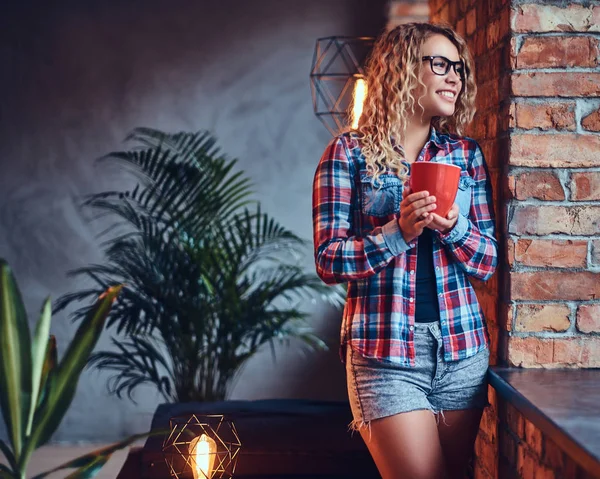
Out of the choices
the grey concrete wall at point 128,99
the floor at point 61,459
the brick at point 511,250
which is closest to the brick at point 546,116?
the brick at point 511,250

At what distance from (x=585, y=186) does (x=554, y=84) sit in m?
0.23

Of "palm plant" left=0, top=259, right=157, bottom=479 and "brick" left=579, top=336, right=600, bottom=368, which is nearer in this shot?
"palm plant" left=0, top=259, right=157, bottom=479

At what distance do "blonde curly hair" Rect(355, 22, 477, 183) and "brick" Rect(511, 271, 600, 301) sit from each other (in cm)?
39

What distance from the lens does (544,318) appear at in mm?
1707

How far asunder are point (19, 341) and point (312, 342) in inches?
83.0

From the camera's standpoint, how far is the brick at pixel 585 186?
1687mm

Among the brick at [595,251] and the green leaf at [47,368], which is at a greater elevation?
the brick at [595,251]

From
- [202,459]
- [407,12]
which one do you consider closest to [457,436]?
[202,459]

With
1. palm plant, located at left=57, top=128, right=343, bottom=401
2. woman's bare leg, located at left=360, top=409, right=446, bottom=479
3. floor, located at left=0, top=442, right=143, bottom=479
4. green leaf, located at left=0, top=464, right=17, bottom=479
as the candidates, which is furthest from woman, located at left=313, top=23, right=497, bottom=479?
floor, located at left=0, top=442, right=143, bottom=479

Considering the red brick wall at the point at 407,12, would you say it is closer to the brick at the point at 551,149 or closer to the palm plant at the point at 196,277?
the palm plant at the point at 196,277

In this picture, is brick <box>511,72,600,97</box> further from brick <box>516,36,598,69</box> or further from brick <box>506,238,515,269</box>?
brick <box>506,238,515,269</box>

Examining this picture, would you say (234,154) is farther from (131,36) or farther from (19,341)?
(19,341)

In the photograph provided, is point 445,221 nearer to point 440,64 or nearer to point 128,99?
point 440,64

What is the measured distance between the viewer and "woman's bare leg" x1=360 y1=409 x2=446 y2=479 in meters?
1.49
